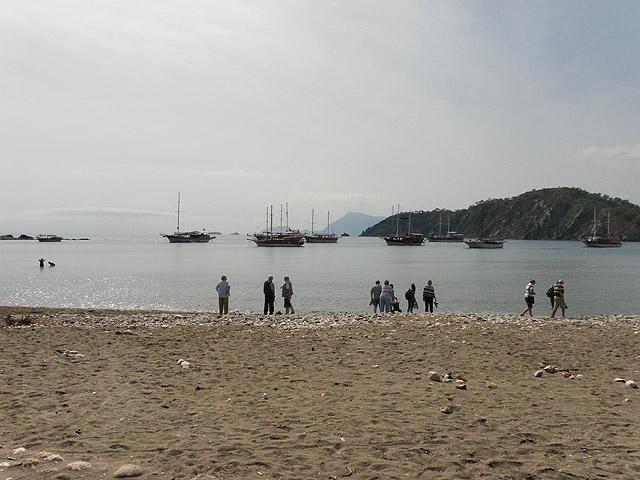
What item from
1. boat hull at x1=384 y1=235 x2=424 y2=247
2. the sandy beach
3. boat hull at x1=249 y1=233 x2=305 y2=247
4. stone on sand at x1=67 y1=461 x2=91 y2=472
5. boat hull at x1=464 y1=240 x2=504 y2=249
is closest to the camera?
stone on sand at x1=67 y1=461 x2=91 y2=472

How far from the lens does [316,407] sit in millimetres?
8539

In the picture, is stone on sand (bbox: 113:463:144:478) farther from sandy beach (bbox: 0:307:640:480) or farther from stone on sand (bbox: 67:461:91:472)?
stone on sand (bbox: 67:461:91:472)

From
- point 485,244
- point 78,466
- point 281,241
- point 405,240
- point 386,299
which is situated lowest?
point 386,299

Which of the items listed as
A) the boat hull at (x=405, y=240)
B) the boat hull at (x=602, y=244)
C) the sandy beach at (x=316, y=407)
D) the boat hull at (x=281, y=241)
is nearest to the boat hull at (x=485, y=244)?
the boat hull at (x=405, y=240)

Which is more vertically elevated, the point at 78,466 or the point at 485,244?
the point at 485,244

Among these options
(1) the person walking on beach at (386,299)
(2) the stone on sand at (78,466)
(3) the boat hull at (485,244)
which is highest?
(3) the boat hull at (485,244)

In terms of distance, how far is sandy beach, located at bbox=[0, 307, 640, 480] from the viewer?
613 centimetres

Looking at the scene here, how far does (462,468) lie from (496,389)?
424cm

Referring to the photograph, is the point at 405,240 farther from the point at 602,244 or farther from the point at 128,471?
the point at 128,471

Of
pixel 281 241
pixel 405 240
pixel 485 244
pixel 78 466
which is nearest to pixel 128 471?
pixel 78 466

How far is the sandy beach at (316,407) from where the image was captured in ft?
20.1

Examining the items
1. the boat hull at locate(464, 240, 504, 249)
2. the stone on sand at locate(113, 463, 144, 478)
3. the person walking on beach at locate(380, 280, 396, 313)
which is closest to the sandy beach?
the stone on sand at locate(113, 463, 144, 478)

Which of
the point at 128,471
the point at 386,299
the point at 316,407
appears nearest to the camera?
the point at 128,471

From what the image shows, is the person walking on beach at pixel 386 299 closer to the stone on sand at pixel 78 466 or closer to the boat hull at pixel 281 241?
the stone on sand at pixel 78 466
